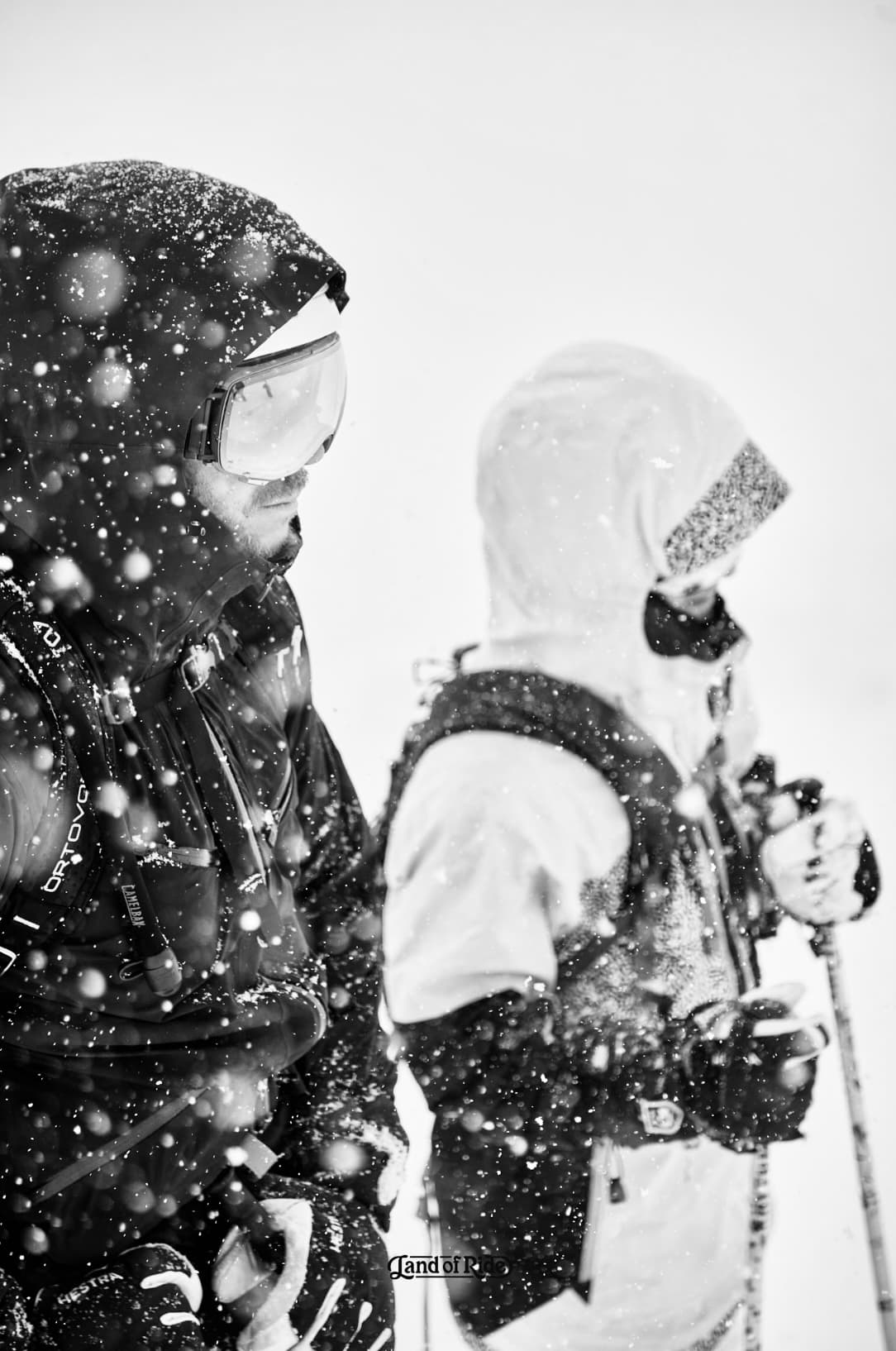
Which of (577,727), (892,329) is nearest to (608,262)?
(892,329)

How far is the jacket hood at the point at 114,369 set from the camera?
129cm

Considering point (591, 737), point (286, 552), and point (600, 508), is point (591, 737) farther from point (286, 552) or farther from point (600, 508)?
point (286, 552)

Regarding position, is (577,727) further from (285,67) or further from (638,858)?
(285,67)

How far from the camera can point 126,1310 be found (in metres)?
1.24

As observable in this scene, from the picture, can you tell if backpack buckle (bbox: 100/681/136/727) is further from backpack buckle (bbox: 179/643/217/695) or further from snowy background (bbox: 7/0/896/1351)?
snowy background (bbox: 7/0/896/1351)

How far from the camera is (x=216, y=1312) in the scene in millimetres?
1373

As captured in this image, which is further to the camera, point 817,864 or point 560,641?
point 817,864

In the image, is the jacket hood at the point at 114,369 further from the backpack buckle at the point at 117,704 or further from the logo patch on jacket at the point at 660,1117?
the logo patch on jacket at the point at 660,1117

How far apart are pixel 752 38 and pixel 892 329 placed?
1.28 metres

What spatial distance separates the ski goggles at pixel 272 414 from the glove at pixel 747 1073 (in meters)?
1.09

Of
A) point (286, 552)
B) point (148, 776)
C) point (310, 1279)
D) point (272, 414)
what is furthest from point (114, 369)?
point (310, 1279)

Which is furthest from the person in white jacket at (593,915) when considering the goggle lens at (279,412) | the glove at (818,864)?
the goggle lens at (279,412)

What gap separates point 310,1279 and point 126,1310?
0.25m

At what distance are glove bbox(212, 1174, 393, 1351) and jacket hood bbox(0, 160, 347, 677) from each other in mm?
662
